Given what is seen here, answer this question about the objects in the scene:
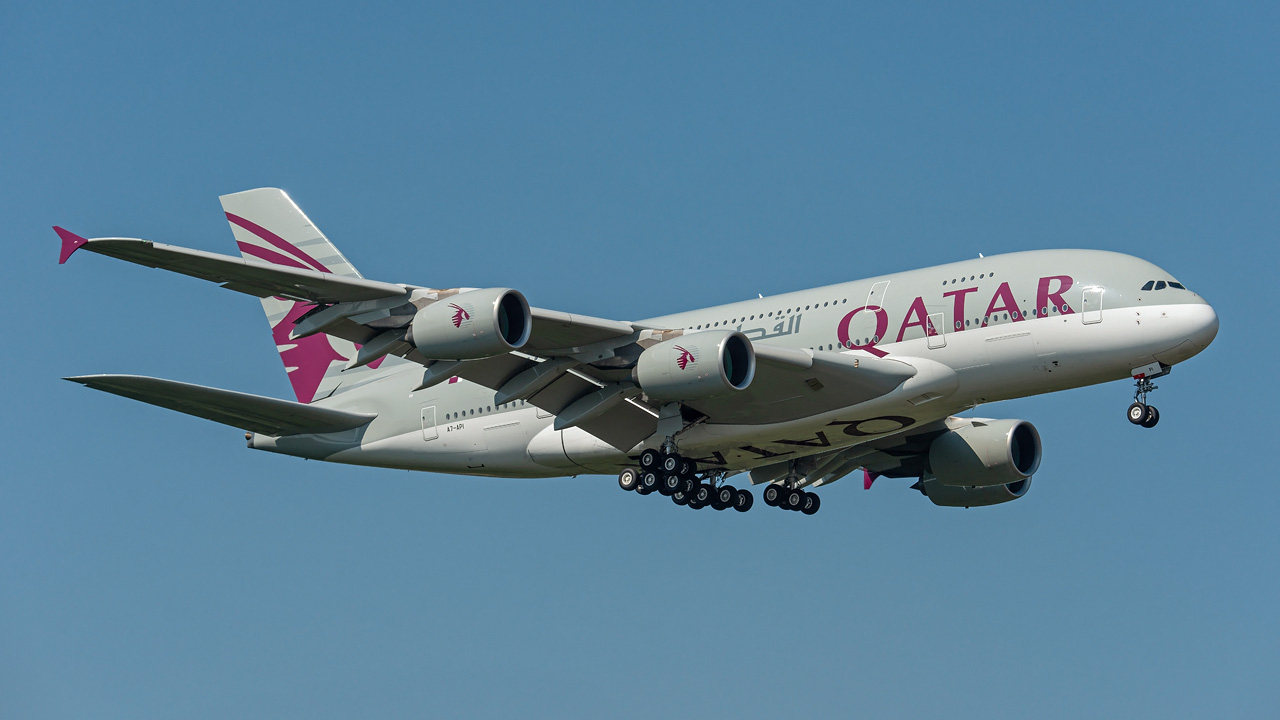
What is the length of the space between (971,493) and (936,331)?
34.9 ft

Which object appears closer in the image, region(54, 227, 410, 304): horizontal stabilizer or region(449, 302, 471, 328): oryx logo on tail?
region(54, 227, 410, 304): horizontal stabilizer

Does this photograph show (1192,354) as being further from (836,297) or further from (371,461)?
(371,461)

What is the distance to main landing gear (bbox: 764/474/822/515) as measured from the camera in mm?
37656

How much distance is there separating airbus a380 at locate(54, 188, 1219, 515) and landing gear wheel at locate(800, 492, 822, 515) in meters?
0.04

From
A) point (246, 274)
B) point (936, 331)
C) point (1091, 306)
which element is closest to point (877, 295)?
point (936, 331)

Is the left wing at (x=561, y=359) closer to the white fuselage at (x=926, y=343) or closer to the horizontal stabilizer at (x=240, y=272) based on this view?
the horizontal stabilizer at (x=240, y=272)

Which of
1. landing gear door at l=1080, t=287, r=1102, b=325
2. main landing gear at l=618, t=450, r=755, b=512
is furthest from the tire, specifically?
landing gear door at l=1080, t=287, r=1102, b=325

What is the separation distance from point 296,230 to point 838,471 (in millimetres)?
16692

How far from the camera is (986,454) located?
37.8 m

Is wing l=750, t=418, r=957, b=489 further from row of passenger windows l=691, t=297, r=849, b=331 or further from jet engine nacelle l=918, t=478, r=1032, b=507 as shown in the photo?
row of passenger windows l=691, t=297, r=849, b=331

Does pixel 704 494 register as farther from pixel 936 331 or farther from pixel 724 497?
pixel 936 331

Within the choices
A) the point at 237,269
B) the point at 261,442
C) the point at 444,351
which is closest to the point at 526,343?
the point at 444,351

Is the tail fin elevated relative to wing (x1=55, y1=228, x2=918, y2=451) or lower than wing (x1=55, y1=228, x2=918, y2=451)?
elevated

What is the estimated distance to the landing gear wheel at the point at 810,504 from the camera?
37875mm
